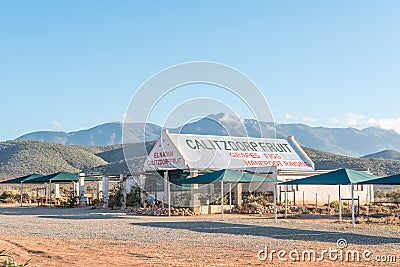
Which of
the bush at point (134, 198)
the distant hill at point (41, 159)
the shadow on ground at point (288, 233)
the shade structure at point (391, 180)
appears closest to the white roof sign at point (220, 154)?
the bush at point (134, 198)

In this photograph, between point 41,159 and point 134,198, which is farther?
point 41,159

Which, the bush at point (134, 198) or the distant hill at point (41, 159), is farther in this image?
the distant hill at point (41, 159)

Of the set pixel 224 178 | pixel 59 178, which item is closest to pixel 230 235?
pixel 224 178

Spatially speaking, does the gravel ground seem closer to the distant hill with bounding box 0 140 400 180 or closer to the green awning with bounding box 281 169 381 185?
the green awning with bounding box 281 169 381 185

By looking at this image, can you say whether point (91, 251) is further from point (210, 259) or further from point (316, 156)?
point (316, 156)

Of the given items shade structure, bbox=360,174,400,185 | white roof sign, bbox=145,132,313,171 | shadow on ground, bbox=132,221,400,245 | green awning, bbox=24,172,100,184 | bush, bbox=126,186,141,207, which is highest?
white roof sign, bbox=145,132,313,171

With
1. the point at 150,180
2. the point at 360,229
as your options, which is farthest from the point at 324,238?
the point at 150,180

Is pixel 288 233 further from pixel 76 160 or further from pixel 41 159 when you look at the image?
pixel 76 160

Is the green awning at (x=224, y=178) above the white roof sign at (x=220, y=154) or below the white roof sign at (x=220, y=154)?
below

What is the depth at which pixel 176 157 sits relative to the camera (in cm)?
3616

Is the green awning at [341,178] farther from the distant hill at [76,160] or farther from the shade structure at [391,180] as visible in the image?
the distant hill at [76,160]

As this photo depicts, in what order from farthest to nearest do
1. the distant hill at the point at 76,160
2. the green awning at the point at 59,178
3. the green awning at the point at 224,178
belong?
1. the distant hill at the point at 76,160
2. the green awning at the point at 59,178
3. the green awning at the point at 224,178

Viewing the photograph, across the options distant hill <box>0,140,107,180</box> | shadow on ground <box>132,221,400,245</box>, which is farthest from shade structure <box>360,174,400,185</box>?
distant hill <box>0,140,107,180</box>

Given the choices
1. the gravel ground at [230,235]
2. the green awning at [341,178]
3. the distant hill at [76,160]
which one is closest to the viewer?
the gravel ground at [230,235]
